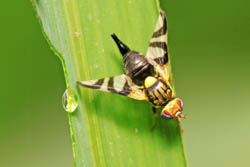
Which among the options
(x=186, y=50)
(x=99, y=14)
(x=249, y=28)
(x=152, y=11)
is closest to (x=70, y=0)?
(x=99, y=14)

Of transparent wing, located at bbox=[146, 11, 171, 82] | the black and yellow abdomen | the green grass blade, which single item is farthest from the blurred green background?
the green grass blade

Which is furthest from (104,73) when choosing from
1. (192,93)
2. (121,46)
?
(192,93)

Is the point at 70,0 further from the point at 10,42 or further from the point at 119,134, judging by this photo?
the point at 10,42

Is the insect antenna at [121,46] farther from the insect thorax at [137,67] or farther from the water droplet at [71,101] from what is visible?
the water droplet at [71,101]

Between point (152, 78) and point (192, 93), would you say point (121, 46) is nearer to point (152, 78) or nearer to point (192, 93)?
point (152, 78)

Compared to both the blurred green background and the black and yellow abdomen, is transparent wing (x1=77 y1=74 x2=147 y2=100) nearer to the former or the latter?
the black and yellow abdomen

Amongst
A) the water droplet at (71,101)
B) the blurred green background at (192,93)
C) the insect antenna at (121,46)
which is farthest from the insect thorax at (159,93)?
the blurred green background at (192,93)

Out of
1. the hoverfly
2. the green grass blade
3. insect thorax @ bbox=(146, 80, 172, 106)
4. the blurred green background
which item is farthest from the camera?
the blurred green background
